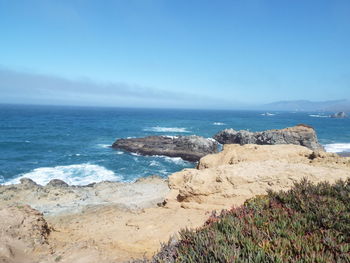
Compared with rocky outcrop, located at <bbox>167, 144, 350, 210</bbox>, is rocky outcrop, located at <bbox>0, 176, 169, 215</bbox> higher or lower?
lower

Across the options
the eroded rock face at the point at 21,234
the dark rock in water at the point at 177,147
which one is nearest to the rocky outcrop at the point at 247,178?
the eroded rock face at the point at 21,234

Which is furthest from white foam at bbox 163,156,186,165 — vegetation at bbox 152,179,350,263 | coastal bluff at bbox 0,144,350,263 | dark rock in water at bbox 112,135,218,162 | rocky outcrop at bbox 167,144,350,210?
vegetation at bbox 152,179,350,263

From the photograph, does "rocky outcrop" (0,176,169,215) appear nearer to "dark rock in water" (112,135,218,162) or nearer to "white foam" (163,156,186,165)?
"white foam" (163,156,186,165)

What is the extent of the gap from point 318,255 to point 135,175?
108 ft

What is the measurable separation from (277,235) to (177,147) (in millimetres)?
44606

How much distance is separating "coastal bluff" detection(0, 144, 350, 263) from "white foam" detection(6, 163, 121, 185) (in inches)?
504

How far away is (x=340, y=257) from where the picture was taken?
444 centimetres

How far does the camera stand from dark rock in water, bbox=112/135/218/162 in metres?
46.8

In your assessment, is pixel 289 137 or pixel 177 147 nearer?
pixel 177 147

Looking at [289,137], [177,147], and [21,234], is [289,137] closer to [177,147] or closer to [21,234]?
[177,147]

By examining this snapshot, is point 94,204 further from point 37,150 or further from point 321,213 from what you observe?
point 37,150

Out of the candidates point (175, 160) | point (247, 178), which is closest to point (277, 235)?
point (247, 178)

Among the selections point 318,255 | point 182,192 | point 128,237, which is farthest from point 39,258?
point 318,255

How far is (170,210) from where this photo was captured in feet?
43.4
